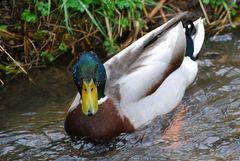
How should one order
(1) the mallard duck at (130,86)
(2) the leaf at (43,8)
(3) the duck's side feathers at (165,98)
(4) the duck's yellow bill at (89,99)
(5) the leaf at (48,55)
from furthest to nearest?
1. (5) the leaf at (48,55)
2. (2) the leaf at (43,8)
3. (3) the duck's side feathers at (165,98)
4. (1) the mallard duck at (130,86)
5. (4) the duck's yellow bill at (89,99)

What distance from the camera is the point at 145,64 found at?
5391 millimetres

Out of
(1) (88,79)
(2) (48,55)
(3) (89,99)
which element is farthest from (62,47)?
(3) (89,99)

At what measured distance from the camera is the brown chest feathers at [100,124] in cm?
514

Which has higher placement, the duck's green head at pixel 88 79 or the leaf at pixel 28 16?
the leaf at pixel 28 16

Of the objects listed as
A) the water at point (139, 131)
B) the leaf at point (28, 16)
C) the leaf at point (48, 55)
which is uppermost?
the leaf at point (28, 16)

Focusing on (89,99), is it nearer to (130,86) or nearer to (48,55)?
(130,86)

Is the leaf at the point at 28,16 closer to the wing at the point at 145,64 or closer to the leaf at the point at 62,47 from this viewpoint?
the leaf at the point at 62,47

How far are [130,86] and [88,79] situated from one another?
40 cm

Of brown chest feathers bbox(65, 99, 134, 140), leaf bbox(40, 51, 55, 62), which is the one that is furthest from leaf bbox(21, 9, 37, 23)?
brown chest feathers bbox(65, 99, 134, 140)

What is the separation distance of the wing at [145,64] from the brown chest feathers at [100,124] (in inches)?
5.2

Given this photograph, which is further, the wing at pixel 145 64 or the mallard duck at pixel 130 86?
the wing at pixel 145 64

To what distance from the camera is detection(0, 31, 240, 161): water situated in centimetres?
506

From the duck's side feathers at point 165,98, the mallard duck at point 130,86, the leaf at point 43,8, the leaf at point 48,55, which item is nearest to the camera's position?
the mallard duck at point 130,86

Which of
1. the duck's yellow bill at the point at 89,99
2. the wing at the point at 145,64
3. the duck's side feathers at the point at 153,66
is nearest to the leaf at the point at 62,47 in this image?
the wing at the point at 145,64
